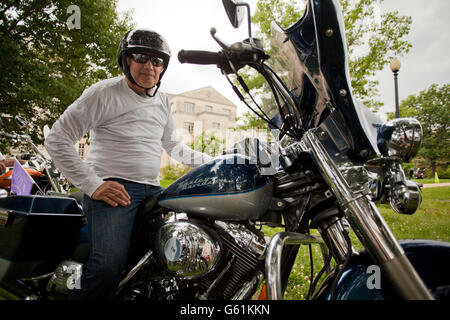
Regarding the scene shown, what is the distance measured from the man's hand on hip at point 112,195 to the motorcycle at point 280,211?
0.15 metres

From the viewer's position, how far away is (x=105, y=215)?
160 cm

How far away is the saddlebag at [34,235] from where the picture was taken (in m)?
1.70

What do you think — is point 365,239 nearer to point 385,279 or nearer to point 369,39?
point 385,279

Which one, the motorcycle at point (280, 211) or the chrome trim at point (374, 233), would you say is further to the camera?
the motorcycle at point (280, 211)

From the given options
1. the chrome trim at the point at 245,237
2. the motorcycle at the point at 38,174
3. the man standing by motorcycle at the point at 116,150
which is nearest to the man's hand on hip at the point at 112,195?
the man standing by motorcycle at the point at 116,150

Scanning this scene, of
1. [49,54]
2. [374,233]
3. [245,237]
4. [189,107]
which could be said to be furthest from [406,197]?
[189,107]

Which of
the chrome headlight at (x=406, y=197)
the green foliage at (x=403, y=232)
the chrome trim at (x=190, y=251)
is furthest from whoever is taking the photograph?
the green foliage at (x=403, y=232)

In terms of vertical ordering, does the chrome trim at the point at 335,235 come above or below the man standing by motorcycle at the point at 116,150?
below

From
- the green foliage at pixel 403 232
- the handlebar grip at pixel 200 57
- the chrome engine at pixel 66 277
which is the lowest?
the green foliage at pixel 403 232

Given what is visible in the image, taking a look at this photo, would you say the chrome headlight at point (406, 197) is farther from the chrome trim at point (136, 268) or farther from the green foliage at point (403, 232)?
the green foliage at point (403, 232)

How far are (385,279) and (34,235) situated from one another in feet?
6.72

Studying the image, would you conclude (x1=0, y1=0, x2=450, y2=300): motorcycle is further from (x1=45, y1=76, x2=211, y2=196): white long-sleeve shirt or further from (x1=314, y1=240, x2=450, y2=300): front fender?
(x1=45, y1=76, x2=211, y2=196): white long-sleeve shirt

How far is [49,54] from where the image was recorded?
8312mm
